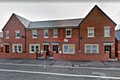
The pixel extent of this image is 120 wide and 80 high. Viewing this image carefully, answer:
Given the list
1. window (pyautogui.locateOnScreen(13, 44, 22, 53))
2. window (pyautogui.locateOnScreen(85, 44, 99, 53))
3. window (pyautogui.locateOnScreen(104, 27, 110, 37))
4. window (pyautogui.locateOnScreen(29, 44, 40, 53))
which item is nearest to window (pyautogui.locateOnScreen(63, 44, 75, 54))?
window (pyautogui.locateOnScreen(85, 44, 99, 53))

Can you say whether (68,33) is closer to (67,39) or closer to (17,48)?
(67,39)

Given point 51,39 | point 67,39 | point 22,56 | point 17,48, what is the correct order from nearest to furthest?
point 22,56
point 67,39
point 51,39
point 17,48

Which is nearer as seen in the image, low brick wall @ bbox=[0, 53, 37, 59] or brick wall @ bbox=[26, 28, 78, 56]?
low brick wall @ bbox=[0, 53, 37, 59]

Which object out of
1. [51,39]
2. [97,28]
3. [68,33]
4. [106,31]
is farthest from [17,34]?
[106,31]

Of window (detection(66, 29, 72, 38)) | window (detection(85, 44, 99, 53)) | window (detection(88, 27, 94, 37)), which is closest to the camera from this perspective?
window (detection(85, 44, 99, 53))

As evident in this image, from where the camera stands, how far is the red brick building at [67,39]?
51.7ft

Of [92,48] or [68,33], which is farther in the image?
[68,33]

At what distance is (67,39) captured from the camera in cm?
1794

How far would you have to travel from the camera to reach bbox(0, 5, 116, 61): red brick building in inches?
620

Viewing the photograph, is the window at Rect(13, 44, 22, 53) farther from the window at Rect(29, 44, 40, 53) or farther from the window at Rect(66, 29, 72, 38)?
the window at Rect(66, 29, 72, 38)

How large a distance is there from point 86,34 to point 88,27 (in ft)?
4.34

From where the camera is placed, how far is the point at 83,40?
1702cm

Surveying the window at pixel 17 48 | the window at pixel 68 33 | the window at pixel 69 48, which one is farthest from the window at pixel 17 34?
the window at pixel 68 33

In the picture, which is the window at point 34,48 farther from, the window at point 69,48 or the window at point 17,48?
the window at point 69,48
